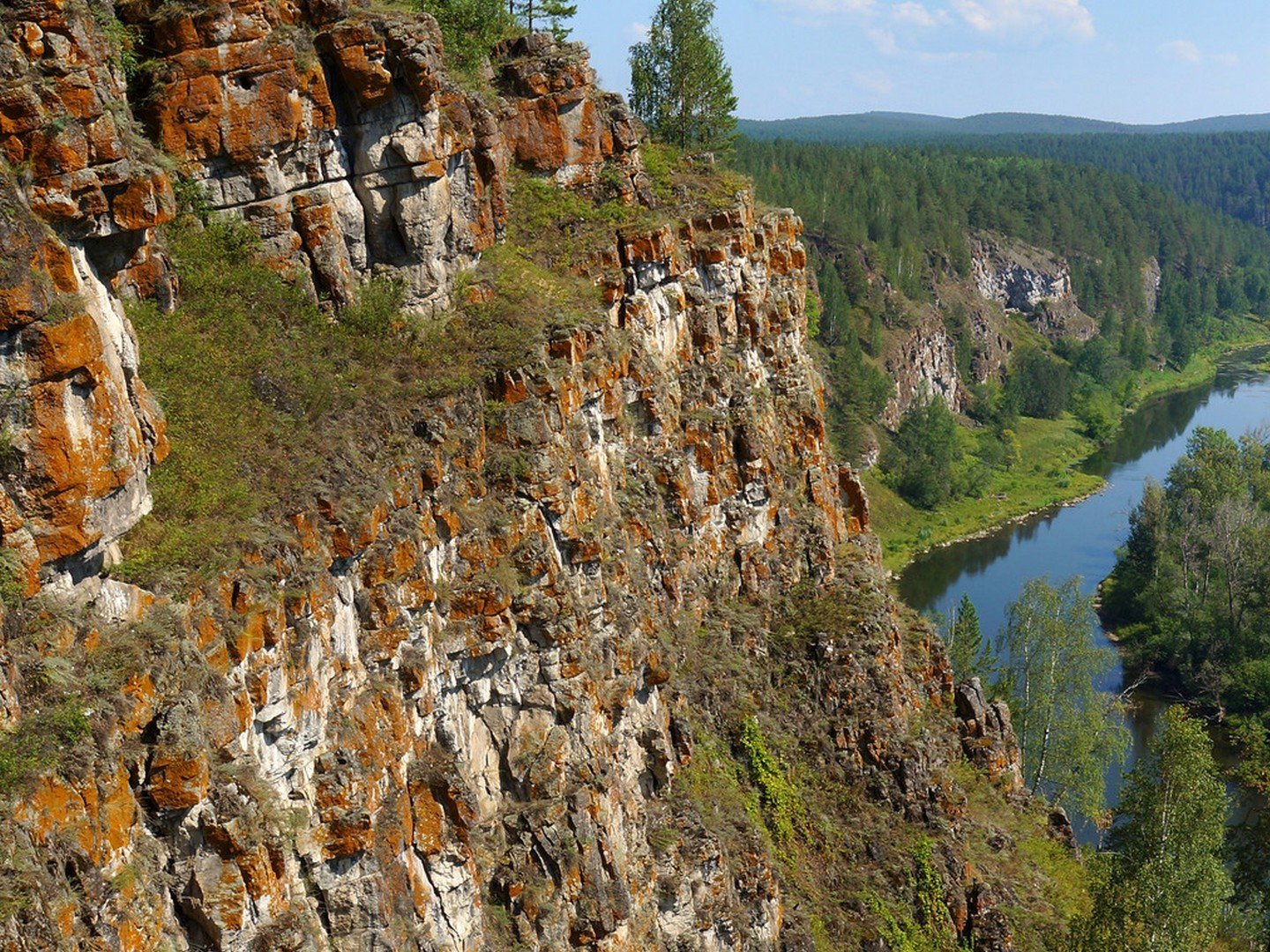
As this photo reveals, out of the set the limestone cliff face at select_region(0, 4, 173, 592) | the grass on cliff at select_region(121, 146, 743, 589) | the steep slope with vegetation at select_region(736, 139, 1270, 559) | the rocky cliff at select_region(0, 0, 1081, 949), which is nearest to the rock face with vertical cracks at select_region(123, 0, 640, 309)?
the rocky cliff at select_region(0, 0, 1081, 949)

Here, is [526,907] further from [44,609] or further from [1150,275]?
[1150,275]

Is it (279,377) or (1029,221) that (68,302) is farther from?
(1029,221)

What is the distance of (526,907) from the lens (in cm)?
2142

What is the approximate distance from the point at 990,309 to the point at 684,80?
93.5 m

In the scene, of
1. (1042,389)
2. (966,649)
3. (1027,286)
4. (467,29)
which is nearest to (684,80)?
(467,29)

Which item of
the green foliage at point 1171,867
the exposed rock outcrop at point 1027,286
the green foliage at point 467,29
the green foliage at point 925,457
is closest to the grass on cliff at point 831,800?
the green foliage at point 1171,867

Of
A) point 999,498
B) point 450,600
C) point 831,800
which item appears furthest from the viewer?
point 999,498

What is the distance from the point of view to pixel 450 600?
2109cm

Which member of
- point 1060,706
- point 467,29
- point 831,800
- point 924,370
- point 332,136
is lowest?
point 1060,706

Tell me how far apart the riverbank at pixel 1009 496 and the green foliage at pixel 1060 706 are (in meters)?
29.5

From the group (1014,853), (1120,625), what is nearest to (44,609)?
(1014,853)

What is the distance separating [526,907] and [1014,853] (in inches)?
754

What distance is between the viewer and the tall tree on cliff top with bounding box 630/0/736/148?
44781 mm

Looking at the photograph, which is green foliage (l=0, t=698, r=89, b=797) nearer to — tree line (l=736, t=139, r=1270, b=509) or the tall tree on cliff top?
the tall tree on cliff top
